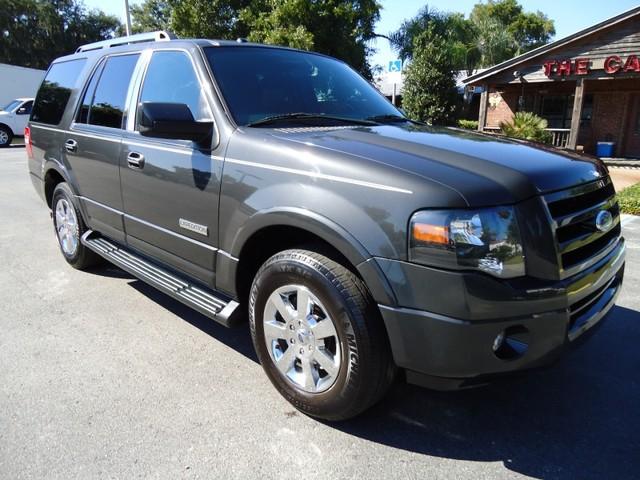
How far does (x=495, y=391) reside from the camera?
114 inches

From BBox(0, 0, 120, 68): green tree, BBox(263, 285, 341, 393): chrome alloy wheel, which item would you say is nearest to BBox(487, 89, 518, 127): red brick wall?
BBox(263, 285, 341, 393): chrome alloy wheel

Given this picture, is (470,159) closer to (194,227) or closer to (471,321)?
(471,321)

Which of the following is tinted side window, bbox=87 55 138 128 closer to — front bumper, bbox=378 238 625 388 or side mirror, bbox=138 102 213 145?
side mirror, bbox=138 102 213 145

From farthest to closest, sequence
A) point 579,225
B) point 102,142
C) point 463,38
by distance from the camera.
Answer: point 463,38 → point 102,142 → point 579,225

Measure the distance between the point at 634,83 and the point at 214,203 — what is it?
20271mm

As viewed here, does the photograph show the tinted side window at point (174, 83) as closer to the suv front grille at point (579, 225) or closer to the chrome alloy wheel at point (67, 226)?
the chrome alloy wheel at point (67, 226)

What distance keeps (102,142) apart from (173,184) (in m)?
1.13

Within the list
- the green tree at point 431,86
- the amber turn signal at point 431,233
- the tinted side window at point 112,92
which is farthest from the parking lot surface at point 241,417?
the green tree at point 431,86

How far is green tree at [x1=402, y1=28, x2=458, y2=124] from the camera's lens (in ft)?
61.3

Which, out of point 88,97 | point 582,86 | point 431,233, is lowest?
point 431,233

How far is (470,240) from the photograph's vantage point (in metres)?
2.00

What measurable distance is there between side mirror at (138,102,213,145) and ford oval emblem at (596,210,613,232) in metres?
2.13

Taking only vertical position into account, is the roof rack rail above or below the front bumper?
above

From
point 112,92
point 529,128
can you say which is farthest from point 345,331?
point 529,128
